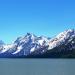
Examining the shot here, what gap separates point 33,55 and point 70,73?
607cm

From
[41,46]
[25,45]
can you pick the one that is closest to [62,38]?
[41,46]

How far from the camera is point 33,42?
21.1 m

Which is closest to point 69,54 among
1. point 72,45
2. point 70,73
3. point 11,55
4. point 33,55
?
point 72,45

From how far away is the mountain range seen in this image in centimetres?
2036

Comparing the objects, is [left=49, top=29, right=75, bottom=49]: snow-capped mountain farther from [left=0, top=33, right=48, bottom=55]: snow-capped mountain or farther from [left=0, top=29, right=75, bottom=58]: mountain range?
A: [left=0, top=33, right=48, bottom=55]: snow-capped mountain

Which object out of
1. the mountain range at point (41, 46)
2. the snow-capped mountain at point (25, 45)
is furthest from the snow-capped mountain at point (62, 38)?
the snow-capped mountain at point (25, 45)

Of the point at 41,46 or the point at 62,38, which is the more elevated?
the point at 62,38

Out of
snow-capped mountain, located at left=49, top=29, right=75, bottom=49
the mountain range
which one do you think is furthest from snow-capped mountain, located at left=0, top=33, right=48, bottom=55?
snow-capped mountain, located at left=49, top=29, right=75, bottom=49

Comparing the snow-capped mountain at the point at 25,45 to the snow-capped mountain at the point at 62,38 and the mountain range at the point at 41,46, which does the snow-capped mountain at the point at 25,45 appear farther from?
the snow-capped mountain at the point at 62,38

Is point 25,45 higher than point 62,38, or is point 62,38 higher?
point 62,38

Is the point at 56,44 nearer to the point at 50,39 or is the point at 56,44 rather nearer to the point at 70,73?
the point at 50,39

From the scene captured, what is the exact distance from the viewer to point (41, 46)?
20766 millimetres

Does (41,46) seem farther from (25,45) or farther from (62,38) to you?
(62,38)

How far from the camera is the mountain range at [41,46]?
20359 millimetres
